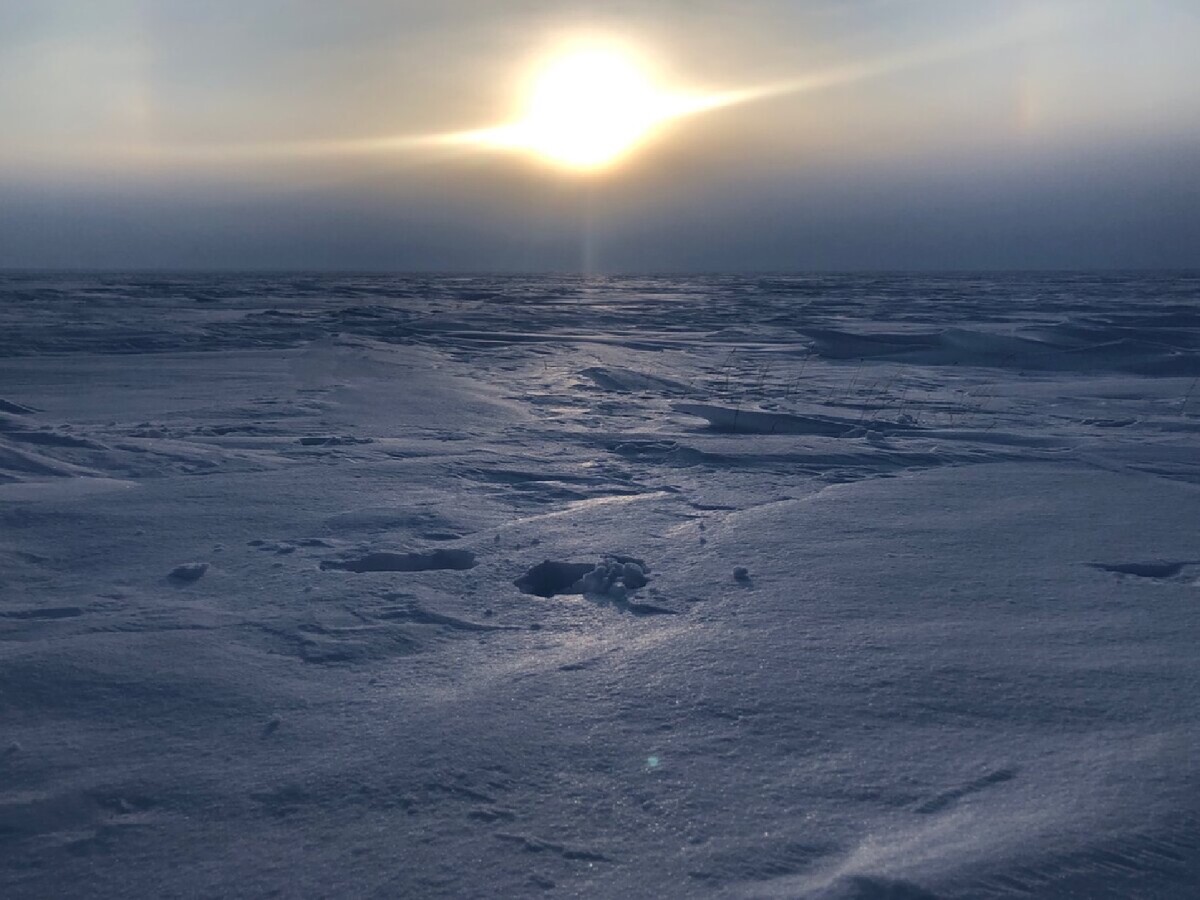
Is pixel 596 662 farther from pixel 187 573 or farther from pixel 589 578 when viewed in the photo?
pixel 187 573

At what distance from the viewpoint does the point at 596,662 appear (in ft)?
8.25

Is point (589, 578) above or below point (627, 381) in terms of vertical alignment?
below

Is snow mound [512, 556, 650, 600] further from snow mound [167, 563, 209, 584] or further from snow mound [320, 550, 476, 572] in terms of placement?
snow mound [167, 563, 209, 584]

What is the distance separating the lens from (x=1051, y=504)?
4.27 metres

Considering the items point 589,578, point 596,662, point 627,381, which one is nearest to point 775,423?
point 627,381

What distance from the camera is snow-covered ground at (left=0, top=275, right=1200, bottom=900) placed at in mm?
1702

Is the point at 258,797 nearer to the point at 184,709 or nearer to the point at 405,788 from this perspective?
the point at 405,788

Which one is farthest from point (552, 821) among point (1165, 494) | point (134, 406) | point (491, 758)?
point (134, 406)

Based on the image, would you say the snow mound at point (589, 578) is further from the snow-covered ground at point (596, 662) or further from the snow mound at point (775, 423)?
the snow mound at point (775, 423)

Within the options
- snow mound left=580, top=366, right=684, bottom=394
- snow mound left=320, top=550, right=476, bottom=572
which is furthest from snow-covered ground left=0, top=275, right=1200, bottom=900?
snow mound left=580, top=366, right=684, bottom=394

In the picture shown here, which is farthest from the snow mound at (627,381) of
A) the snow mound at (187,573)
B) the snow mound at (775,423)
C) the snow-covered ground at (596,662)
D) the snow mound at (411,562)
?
the snow mound at (187,573)

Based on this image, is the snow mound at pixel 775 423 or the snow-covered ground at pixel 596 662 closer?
the snow-covered ground at pixel 596 662

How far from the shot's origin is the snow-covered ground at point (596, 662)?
1.70 metres

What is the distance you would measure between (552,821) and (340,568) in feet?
6.01
